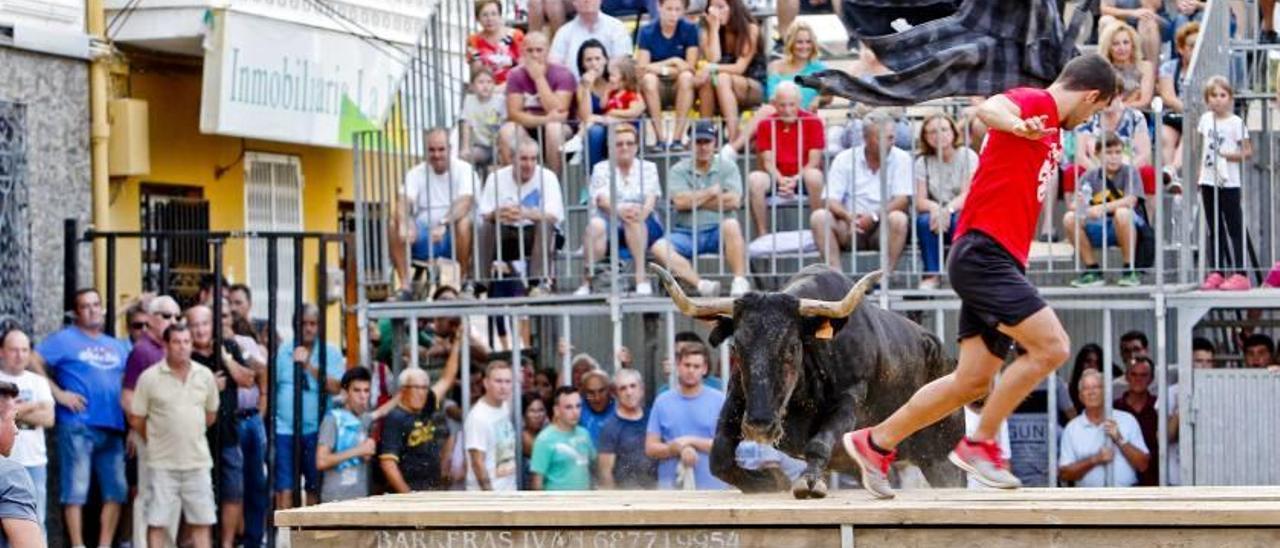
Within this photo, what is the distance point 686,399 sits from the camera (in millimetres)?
17141

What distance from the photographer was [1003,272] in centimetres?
1099

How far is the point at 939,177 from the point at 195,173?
862 centimetres

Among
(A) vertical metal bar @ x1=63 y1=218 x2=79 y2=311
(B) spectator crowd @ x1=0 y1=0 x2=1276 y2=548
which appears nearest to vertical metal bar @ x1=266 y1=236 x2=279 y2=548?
(B) spectator crowd @ x1=0 y1=0 x2=1276 y2=548

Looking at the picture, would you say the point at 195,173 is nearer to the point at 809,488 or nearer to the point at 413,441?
the point at 413,441

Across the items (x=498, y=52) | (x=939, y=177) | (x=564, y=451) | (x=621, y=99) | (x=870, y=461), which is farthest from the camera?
(x=498, y=52)

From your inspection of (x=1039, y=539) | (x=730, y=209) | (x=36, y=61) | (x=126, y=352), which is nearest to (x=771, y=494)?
(x=1039, y=539)

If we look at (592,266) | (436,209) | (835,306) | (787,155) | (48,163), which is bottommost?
(835,306)

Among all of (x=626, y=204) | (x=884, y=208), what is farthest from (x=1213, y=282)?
(x=626, y=204)

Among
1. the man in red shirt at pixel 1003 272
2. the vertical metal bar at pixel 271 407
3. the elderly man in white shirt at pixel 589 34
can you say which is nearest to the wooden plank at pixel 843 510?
the man in red shirt at pixel 1003 272

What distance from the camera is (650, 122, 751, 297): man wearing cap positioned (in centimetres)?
1781

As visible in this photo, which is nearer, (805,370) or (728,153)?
(805,370)

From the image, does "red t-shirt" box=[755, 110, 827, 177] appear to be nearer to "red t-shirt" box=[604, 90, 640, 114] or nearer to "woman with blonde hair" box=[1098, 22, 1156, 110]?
"red t-shirt" box=[604, 90, 640, 114]

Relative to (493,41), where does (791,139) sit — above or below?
below

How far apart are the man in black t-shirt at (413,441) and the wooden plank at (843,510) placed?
669 centimetres
